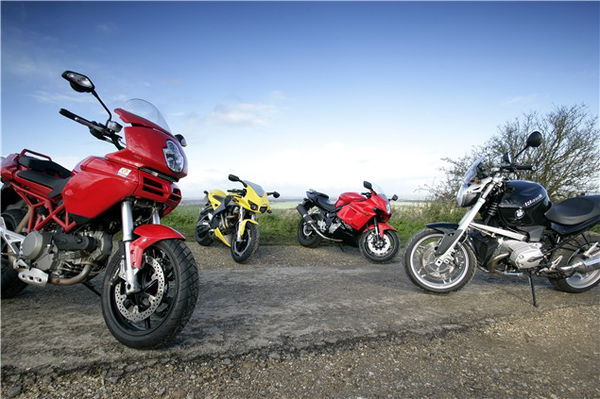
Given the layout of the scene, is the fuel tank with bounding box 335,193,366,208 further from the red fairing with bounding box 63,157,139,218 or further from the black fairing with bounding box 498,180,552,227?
the red fairing with bounding box 63,157,139,218

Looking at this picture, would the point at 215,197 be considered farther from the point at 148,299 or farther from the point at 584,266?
the point at 584,266

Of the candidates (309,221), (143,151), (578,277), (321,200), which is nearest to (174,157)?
(143,151)

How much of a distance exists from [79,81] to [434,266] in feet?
11.7

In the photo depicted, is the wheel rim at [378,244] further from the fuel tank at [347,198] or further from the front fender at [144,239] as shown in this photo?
the front fender at [144,239]

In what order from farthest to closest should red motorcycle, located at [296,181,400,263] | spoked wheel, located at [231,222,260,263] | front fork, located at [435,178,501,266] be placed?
A: red motorcycle, located at [296,181,400,263] → spoked wheel, located at [231,222,260,263] → front fork, located at [435,178,501,266]

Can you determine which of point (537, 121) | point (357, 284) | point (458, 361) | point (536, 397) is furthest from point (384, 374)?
point (537, 121)

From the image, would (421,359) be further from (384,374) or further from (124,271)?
(124,271)

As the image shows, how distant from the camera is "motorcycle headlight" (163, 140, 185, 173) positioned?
2.54 meters

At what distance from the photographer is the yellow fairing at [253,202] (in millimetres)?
5750

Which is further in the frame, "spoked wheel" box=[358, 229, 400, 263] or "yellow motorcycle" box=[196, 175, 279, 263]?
"spoked wheel" box=[358, 229, 400, 263]

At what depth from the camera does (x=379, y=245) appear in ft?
19.4

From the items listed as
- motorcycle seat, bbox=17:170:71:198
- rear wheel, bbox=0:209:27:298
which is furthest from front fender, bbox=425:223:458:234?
rear wheel, bbox=0:209:27:298

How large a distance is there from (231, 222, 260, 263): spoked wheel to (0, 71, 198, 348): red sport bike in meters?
2.60

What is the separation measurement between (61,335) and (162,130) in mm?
1581
